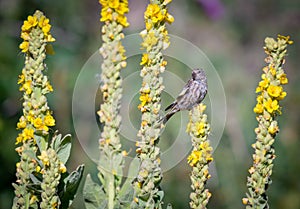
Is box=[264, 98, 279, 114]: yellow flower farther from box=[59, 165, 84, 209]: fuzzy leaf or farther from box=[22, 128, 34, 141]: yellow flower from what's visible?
box=[22, 128, 34, 141]: yellow flower

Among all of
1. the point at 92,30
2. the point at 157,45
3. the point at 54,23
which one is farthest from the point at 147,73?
the point at 92,30

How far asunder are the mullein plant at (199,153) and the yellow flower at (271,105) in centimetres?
20

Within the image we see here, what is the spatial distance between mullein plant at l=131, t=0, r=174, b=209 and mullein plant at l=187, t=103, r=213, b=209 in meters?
0.12

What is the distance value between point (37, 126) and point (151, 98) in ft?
1.26

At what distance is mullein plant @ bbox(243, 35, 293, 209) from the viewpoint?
213cm

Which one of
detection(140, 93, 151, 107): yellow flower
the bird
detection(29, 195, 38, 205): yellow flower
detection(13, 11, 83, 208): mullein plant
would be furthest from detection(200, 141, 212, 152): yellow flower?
detection(29, 195, 38, 205): yellow flower

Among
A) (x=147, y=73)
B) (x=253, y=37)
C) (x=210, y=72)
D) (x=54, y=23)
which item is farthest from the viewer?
(x=253, y=37)

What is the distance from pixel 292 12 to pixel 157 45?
9.32 meters

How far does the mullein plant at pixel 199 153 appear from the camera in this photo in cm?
215

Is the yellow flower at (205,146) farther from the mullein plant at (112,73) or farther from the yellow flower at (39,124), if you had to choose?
the yellow flower at (39,124)

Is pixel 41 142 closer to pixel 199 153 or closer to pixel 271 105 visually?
pixel 199 153

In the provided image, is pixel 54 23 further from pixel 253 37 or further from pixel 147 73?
pixel 147 73

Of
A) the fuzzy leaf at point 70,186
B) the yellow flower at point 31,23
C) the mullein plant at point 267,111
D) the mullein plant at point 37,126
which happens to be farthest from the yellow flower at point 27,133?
the mullein plant at point 267,111

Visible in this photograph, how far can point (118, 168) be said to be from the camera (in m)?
2.12
